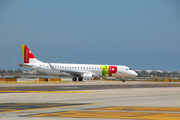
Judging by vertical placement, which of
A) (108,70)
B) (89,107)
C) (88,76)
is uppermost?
(108,70)

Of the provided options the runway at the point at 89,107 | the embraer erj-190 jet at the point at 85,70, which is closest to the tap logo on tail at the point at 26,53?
the embraer erj-190 jet at the point at 85,70

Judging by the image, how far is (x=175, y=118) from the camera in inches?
502

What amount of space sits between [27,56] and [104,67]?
58.9 ft

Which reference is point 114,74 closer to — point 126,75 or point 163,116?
point 126,75

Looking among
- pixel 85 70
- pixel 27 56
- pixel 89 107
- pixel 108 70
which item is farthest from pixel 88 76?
pixel 89 107

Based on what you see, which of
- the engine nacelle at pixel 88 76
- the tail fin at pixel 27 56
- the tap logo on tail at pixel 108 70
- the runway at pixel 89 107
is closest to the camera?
the runway at pixel 89 107

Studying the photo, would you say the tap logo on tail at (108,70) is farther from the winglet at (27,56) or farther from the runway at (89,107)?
the runway at (89,107)

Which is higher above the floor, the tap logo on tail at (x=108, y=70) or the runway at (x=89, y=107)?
the tap logo on tail at (x=108, y=70)

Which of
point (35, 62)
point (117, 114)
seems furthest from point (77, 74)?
point (117, 114)

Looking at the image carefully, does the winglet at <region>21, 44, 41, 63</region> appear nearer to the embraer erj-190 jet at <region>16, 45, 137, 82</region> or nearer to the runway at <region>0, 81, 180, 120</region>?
the embraer erj-190 jet at <region>16, 45, 137, 82</region>

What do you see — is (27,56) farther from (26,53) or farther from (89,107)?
(89,107)

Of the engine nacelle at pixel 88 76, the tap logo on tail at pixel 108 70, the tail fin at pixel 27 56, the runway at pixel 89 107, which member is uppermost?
the tail fin at pixel 27 56

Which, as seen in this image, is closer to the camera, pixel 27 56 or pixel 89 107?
pixel 89 107

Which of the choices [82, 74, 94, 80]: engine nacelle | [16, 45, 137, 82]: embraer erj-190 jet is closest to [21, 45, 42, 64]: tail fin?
[16, 45, 137, 82]: embraer erj-190 jet
